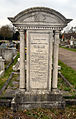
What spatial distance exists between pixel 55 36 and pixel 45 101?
2.25 m

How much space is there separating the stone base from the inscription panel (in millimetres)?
307

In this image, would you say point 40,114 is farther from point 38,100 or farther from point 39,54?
point 39,54

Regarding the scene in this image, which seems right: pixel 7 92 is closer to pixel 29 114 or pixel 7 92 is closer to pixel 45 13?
pixel 29 114

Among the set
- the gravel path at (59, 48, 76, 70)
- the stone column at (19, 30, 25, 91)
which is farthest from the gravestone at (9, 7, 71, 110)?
the gravel path at (59, 48, 76, 70)

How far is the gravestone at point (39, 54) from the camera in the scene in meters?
3.87

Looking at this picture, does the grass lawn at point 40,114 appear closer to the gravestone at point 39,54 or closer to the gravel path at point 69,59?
the gravestone at point 39,54

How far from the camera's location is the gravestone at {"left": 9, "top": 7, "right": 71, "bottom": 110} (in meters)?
3.87

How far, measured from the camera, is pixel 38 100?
4211 millimetres

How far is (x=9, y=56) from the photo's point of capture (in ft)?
44.6

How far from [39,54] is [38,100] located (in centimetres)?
159

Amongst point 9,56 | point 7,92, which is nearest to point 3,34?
point 9,56

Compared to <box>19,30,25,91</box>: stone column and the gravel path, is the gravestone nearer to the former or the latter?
<box>19,30,25,91</box>: stone column

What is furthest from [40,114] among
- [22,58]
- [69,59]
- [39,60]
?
[69,59]

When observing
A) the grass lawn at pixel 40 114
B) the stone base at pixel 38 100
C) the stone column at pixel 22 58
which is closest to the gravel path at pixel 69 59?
the stone base at pixel 38 100
